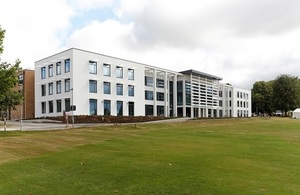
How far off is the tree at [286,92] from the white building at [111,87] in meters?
40.5

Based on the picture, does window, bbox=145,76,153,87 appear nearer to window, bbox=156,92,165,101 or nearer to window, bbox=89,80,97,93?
window, bbox=156,92,165,101

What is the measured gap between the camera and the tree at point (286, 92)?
11412 cm

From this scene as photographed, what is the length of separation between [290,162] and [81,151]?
959 cm

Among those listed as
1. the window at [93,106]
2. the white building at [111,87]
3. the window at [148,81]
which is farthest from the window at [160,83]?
the window at [93,106]

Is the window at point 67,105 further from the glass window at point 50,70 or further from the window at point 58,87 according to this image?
the glass window at point 50,70

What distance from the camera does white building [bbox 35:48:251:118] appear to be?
195 feet

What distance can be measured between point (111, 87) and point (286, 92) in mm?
75613

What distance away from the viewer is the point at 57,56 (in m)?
62.8

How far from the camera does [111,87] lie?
64375 millimetres

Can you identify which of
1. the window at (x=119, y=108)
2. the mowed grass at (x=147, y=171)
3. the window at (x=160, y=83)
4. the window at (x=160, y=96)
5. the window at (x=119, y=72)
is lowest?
the mowed grass at (x=147, y=171)

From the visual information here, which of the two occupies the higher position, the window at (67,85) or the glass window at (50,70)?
the glass window at (50,70)

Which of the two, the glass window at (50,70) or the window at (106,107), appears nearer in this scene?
the window at (106,107)

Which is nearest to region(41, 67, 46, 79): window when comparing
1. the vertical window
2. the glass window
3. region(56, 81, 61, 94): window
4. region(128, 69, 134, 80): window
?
the glass window

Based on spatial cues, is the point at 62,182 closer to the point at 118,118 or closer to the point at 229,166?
the point at 229,166
